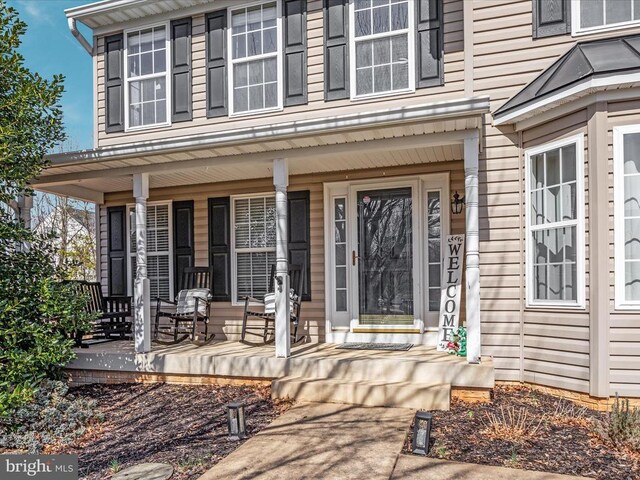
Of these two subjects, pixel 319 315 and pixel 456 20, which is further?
pixel 319 315

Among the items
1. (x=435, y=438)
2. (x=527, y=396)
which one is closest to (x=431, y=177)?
(x=527, y=396)

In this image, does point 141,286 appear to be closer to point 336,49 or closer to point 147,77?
point 147,77

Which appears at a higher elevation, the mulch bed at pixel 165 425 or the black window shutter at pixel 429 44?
the black window shutter at pixel 429 44

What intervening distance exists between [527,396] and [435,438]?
146 cm

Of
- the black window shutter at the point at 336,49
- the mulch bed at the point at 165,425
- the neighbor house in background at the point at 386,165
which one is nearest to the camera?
the mulch bed at the point at 165,425

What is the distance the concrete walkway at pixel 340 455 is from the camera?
296cm

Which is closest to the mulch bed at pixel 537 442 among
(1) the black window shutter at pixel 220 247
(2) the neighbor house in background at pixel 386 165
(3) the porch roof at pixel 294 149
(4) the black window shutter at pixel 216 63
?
(2) the neighbor house in background at pixel 386 165

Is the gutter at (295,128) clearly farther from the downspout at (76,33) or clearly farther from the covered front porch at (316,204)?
the downspout at (76,33)

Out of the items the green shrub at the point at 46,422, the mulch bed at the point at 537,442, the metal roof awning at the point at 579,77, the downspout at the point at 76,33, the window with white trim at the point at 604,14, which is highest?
the downspout at the point at 76,33

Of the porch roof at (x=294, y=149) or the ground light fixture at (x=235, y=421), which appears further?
the porch roof at (x=294, y=149)

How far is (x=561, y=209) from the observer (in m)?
4.45

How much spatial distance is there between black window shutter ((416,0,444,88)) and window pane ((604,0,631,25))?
5.33 feet

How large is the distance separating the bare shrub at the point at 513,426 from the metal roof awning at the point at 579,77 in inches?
106

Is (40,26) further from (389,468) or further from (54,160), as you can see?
(389,468)
